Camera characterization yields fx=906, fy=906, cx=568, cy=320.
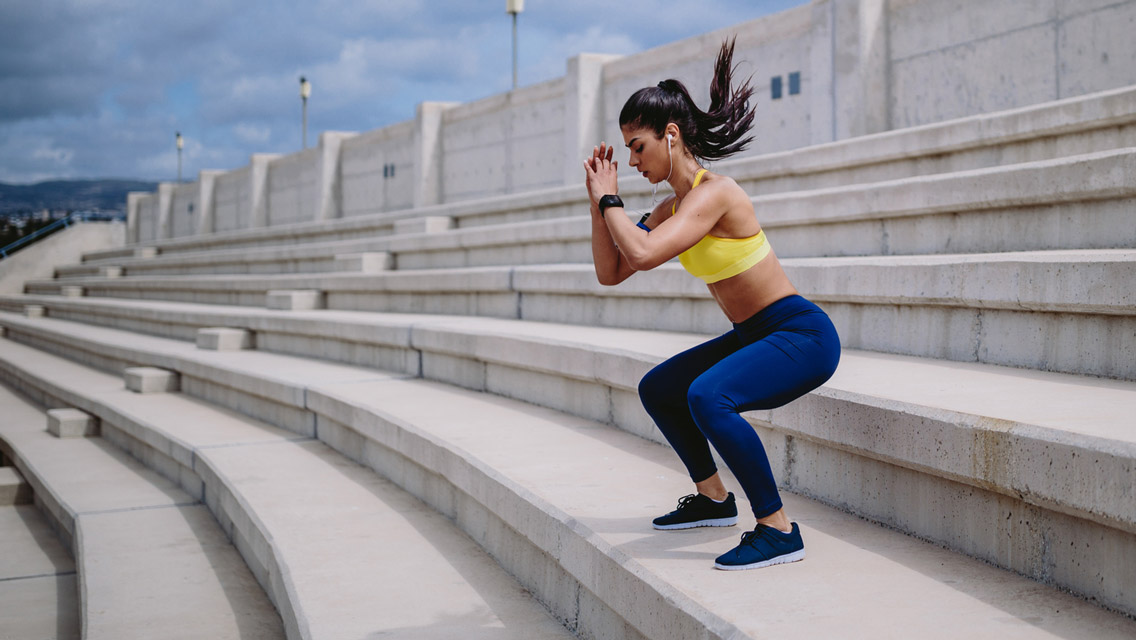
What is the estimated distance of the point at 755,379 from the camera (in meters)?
2.35

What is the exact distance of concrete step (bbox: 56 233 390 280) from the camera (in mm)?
9999

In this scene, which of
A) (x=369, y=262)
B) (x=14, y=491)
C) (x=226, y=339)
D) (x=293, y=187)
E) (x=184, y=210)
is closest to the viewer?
(x=14, y=491)

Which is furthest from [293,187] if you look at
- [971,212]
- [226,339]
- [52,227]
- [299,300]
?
[971,212]

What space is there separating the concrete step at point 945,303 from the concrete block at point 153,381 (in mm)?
3406

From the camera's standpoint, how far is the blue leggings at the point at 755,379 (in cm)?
231

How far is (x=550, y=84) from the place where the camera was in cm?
1369

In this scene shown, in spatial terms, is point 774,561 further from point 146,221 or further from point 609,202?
point 146,221

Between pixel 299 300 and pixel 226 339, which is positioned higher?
pixel 299 300

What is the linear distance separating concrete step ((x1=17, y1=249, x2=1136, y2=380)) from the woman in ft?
3.82

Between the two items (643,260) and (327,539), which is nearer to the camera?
(643,260)

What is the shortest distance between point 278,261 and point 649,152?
10933mm

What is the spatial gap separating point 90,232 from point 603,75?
2115 centimetres

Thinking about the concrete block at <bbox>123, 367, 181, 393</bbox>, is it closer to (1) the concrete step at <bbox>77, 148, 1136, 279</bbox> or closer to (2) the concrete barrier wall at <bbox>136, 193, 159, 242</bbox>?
(1) the concrete step at <bbox>77, 148, 1136, 279</bbox>

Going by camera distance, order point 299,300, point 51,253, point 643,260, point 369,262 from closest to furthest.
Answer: point 643,260 < point 299,300 < point 369,262 < point 51,253
